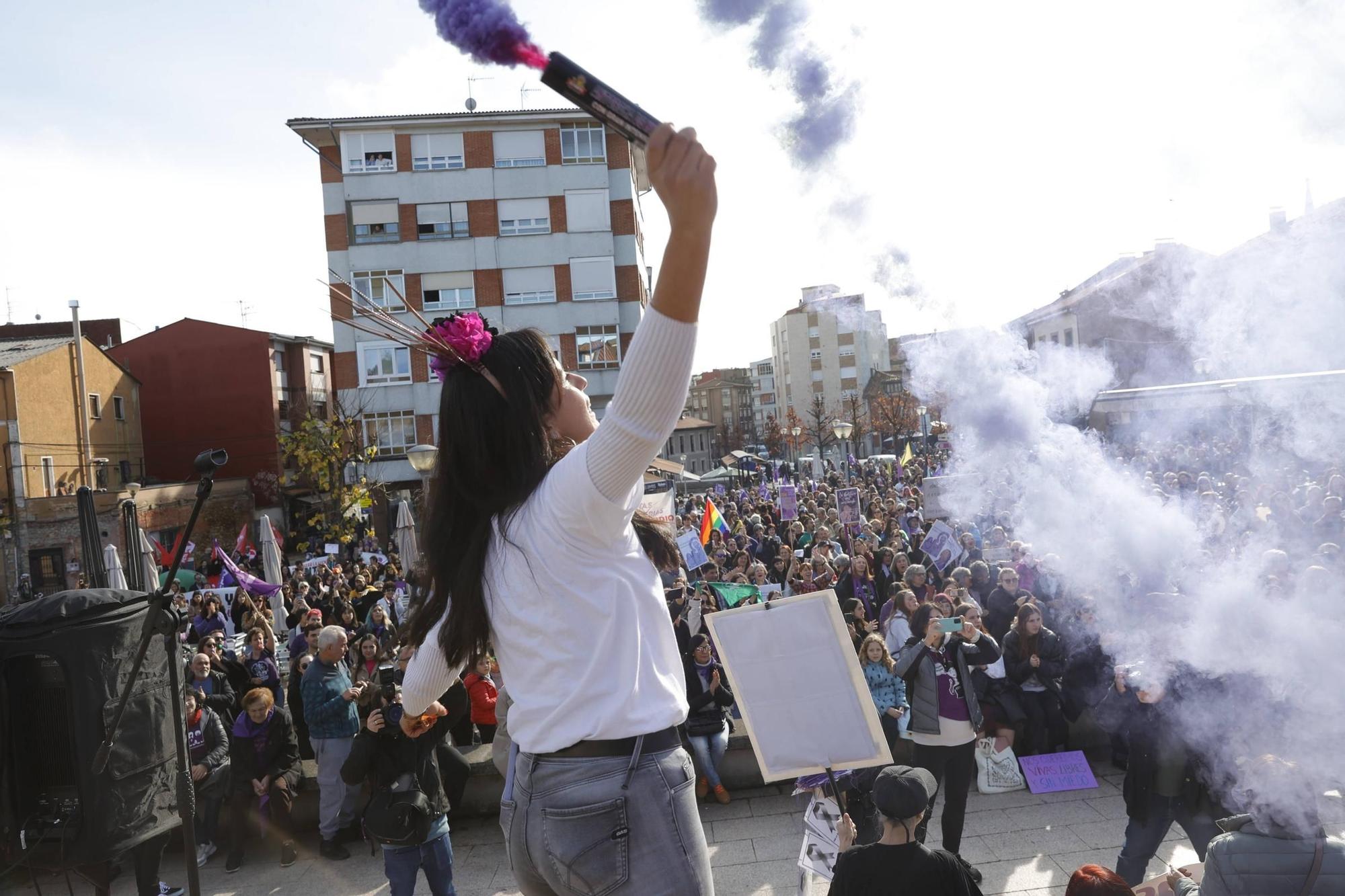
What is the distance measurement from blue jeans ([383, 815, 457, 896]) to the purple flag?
36.7 feet

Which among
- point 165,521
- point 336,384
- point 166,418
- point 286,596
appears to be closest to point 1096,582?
point 286,596

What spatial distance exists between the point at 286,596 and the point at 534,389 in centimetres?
1732

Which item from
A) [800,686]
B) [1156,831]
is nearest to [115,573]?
[800,686]

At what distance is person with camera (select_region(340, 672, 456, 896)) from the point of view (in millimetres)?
5344

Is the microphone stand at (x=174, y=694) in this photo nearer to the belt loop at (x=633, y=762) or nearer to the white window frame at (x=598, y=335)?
the belt loop at (x=633, y=762)

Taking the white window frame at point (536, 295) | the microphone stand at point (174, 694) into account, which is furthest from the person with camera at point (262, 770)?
the white window frame at point (536, 295)

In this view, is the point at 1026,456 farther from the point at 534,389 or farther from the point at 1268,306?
the point at 534,389

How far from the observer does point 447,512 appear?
71.8 inches

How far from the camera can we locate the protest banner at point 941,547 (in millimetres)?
13688

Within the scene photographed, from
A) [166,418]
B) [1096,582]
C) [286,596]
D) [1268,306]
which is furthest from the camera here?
[166,418]

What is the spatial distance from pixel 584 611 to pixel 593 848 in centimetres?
38

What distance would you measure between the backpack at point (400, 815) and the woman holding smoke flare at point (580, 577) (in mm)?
3925

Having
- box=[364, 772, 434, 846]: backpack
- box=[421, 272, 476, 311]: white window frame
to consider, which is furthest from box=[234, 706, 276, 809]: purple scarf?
box=[421, 272, 476, 311]: white window frame

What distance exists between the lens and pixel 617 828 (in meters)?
1.55
